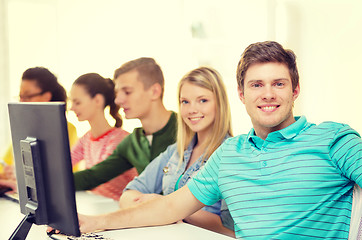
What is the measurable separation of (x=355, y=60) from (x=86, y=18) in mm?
2941

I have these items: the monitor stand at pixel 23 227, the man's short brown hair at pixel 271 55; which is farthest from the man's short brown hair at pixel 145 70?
the monitor stand at pixel 23 227

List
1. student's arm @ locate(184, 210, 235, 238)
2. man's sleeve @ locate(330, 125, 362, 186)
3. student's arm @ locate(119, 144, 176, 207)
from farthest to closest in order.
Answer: student's arm @ locate(119, 144, 176, 207) → student's arm @ locate(184, 210, 235, 238) → man's sleeve @ locate(330, 125, 362, 186)

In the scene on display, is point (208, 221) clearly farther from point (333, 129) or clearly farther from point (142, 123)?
point (142, 123)

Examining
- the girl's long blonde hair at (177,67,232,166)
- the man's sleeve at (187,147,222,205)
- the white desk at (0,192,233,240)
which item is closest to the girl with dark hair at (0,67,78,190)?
the white desk at (0,192,233,240)

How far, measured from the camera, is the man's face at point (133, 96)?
2641mm

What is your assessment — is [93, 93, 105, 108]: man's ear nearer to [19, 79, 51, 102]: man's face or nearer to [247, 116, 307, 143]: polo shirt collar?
[19, 79, 51, 102]: man's face

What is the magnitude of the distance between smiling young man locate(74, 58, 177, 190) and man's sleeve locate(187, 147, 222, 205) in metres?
0.85

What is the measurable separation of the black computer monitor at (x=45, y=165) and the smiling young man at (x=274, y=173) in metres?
0.27

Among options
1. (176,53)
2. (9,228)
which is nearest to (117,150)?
(9,228)

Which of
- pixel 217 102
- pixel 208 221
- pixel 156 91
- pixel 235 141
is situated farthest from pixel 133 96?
pixel 235 141

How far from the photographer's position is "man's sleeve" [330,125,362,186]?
131cm

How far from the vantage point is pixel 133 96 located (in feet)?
8.78

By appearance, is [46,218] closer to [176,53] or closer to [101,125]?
[101,125]

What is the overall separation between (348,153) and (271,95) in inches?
12.1
